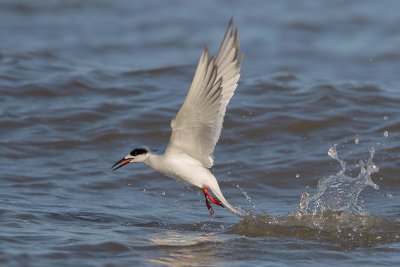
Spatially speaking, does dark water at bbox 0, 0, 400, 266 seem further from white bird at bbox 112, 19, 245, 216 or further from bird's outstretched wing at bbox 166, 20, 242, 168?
bird's outstretched wing at bbox 166, 20, 242, 168

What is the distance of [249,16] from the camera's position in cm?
2078

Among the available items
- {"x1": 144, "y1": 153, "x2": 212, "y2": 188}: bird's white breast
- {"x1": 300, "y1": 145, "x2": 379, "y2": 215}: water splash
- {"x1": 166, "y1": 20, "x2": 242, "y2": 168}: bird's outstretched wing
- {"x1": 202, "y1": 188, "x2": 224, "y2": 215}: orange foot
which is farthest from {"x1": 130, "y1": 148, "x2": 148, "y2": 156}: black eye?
{"x1": 300, "y1": 145, "x2": 379, "y2": 215}: water splash

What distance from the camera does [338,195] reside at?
891 centimetres

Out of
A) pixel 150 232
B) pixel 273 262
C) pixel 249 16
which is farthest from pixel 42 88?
pixel 249 16

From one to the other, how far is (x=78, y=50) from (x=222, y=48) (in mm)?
10731

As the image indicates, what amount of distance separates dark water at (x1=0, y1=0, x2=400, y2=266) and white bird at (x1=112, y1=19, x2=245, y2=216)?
0.55m

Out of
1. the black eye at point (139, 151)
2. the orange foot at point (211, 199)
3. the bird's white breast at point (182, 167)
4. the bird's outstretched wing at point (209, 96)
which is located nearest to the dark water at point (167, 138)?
the orange foot at point (211, 199)

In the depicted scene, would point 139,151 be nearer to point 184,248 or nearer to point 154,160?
point 154,160

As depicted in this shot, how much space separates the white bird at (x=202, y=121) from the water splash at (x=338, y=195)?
736mm

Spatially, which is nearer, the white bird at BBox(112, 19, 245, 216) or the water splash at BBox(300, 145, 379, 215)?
the white bird at BBox(112, 19, 245, 216)

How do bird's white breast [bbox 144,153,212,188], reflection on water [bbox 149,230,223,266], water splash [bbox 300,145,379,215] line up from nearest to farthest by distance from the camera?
reflection on water [bbox 149,230,223,266], bird's white breast [bbox 144,153,212,188], water splash [bbox 300,145,379,215]

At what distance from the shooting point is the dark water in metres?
7.69

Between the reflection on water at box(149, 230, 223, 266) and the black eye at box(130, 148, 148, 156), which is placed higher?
the black eye at box(130, 148, 148, 156)

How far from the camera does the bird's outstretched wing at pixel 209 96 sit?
24.6 feet
